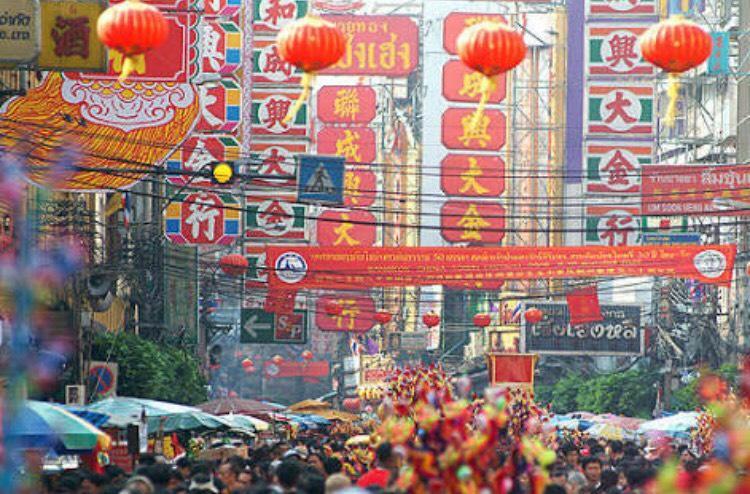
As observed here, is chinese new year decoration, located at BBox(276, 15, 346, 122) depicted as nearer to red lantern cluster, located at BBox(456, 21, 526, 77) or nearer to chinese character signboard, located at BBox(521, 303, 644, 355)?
red lantern cluster, located at BBox(456, 21, 526, 77)

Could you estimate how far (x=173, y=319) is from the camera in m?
43.2

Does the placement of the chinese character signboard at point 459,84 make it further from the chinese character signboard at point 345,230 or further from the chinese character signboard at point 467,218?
the chinese character signboard at point 345,230

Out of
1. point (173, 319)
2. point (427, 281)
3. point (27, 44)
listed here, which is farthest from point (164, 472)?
point (173, 319)

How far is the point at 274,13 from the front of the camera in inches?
1463

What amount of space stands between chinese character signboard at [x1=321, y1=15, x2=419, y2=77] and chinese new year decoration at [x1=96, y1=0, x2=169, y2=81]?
26.8m

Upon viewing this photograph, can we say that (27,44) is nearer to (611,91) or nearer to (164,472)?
(164,472)

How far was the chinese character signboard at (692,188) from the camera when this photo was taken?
34.1 meters

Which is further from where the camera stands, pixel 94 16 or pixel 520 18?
pixel 520 18

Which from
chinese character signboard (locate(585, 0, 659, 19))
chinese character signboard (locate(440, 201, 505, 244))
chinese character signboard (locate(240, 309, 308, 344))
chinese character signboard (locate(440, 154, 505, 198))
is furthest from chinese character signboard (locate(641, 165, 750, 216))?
chinese character signboard (locate(240, 309, 308, 344))

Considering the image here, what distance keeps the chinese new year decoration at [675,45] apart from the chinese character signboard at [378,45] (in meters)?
26.9

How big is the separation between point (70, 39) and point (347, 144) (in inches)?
836

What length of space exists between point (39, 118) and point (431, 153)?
2476 centimetres

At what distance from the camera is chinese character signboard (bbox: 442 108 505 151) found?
130 ft

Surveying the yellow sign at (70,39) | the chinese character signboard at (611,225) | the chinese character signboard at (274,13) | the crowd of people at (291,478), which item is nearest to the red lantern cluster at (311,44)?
the crowd of people at (291,478)
